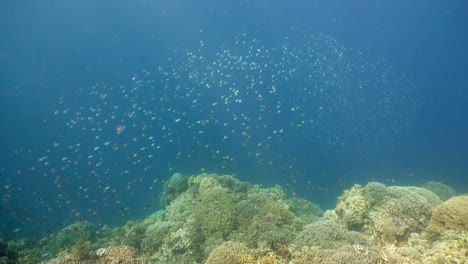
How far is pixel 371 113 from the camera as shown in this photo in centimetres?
16262

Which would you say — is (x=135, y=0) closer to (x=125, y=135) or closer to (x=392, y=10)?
(x=125, y=135)

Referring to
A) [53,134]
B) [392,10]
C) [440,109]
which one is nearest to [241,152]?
[392,10]

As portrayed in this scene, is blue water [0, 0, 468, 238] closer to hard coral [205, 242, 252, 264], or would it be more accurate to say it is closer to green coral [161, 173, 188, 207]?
green coral [161, 173, 188, 207]

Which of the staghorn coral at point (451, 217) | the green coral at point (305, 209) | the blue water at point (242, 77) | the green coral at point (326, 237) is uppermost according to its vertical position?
the blue water at point (242, 77)

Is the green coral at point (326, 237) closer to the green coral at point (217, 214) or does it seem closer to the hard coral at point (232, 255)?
the hard coral at point (232, 255)

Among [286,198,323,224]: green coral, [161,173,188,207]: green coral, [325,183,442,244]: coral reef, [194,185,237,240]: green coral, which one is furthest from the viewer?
[286,198,323,224]: green coral

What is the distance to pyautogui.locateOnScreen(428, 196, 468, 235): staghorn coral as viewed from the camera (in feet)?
26.5

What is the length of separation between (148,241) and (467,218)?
1017 cm

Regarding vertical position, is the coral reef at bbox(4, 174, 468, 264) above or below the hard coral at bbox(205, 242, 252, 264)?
above

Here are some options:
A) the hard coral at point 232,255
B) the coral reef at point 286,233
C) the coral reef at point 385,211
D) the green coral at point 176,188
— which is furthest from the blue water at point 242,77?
the hard coral at point 232,255

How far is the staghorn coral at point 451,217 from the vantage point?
26.5 feet

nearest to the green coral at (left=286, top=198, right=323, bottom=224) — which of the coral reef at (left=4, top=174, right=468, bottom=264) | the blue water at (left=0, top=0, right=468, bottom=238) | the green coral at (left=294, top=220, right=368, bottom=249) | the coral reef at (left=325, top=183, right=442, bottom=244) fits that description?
the coral reef at (left=4, top=174, right=468, bottom=264)

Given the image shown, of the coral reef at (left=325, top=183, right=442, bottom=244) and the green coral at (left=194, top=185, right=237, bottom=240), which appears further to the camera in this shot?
the green coral at (left=194, top=185, right=237, bottom=240)

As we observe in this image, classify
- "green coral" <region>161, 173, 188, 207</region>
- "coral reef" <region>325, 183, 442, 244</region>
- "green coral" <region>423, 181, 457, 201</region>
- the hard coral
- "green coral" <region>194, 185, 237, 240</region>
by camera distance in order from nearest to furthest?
the hard coral, "coral reef" <region>325, 183, 442, 244</region>, "green coral" <region>194, 185, 237, 240</region>, "green coral" <region>161, 173, 188, 207</region>, "green coral" <region>423, 181, 457, 201</region>
